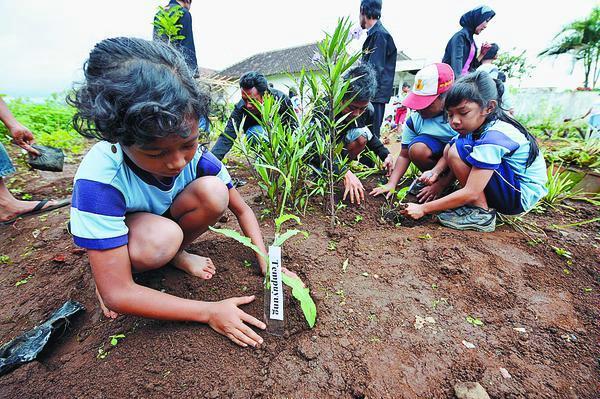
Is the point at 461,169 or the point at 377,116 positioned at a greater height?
the point at 377,116

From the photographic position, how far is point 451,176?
220 cm

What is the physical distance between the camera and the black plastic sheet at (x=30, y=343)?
3.37ft

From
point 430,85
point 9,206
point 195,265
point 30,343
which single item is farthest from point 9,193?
point 430,85

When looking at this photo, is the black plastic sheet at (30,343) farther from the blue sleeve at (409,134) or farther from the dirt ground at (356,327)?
the blue sleeve at (409,134)

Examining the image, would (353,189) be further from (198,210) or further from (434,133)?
(198,210)

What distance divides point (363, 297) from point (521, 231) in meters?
1.34

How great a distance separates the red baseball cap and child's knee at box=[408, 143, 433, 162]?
0.30 meters

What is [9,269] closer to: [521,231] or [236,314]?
[236,314]

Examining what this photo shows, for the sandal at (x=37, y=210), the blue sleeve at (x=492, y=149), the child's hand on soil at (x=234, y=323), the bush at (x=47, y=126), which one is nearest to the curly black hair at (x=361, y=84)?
the blue sleeve at (x=492, y=149)

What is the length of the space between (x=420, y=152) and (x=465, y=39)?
1.79 metres

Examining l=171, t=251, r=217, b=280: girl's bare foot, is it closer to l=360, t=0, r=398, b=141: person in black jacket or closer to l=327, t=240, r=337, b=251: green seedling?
l=327, t=240, r=337, b=251: green seedling

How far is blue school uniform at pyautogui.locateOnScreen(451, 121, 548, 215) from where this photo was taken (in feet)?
5.73

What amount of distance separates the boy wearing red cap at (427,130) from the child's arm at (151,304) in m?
1.42

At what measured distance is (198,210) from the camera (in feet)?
4.32
